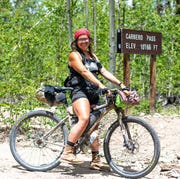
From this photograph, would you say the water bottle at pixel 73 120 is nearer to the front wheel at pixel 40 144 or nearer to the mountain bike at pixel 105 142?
the mountain bike at pixel 105 142

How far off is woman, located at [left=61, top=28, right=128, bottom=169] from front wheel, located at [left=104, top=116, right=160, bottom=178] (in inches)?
8.3

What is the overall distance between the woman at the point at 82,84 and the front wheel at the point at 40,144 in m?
0.27

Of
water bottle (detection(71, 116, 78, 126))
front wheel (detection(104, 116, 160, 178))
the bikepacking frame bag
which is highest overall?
the bikepacking frame bag

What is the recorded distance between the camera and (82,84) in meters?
5.45

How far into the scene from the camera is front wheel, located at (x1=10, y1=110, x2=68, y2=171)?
553 cm

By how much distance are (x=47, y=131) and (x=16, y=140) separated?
1.43 feet

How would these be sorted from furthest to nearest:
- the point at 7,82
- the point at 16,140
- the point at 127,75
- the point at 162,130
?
the point at 127,75 < the point at 162,130 < the point at 7,82 < the point at 16,140

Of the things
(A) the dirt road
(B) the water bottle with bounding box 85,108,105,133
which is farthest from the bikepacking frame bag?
(A) the dirt road

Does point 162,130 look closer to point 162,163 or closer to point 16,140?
point 162,163

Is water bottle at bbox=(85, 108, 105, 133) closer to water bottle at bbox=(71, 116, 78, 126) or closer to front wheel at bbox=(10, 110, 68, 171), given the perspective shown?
water bottle at bbox=(71, 116, 78, 126)

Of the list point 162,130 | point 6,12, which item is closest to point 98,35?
point 6,12

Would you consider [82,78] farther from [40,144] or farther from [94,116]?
[40,144]

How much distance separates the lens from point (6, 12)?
18.9 metres

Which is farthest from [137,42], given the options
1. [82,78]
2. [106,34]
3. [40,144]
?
[106,34]
